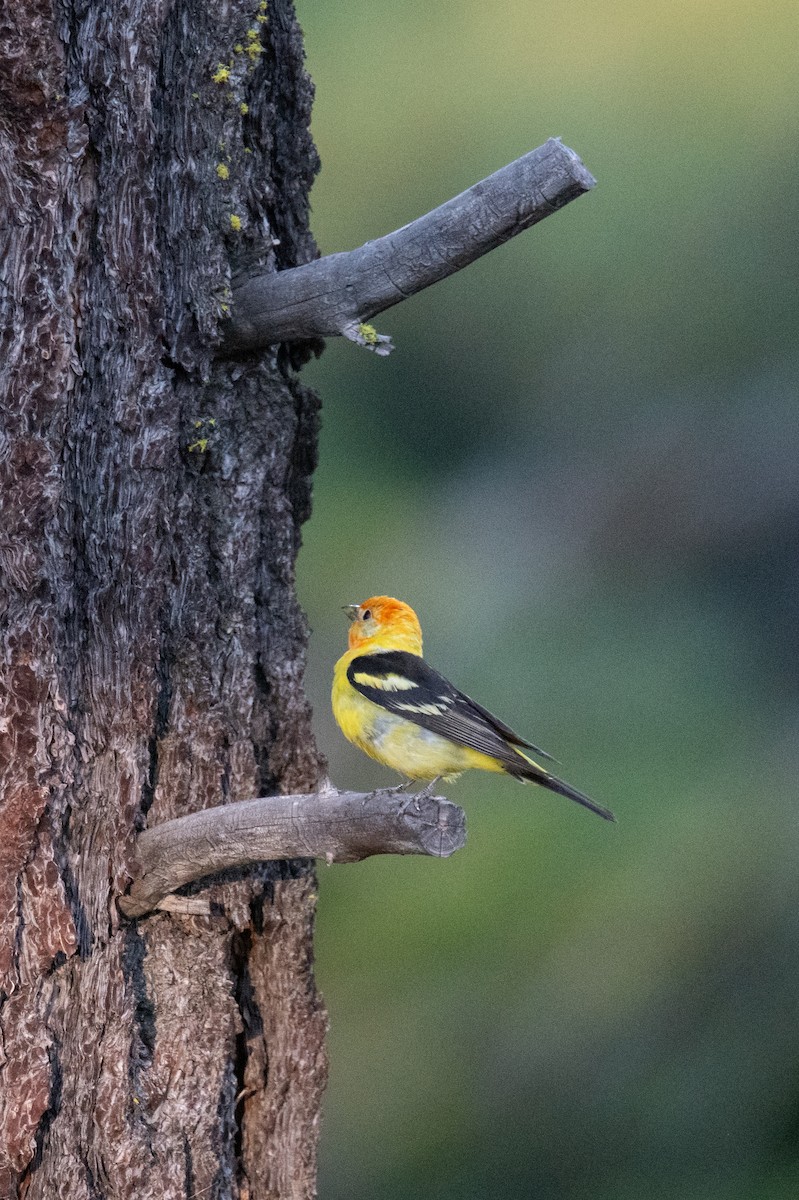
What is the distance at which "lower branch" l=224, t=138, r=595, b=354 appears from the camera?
181 cm

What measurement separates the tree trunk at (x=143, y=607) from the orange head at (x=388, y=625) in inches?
27.7

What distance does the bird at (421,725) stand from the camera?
261 cm

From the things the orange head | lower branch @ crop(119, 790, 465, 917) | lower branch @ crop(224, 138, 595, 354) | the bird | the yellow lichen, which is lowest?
lower branch @ crop(119, 790, 465, 917)

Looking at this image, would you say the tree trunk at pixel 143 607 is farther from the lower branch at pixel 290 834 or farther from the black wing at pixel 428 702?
the black wing at pixel 428 702

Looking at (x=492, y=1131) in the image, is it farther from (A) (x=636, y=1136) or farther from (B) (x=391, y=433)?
(B) (x=391, y=433)

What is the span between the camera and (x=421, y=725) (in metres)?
2.69

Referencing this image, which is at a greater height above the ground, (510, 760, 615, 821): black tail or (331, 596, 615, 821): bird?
(331, 596, 615, 821): bird

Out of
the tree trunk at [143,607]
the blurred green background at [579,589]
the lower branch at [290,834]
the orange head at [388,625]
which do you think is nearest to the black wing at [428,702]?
the orange head at [388,625]

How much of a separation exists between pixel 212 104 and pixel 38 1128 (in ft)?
6.05

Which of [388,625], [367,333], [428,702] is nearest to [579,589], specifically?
[388,625]

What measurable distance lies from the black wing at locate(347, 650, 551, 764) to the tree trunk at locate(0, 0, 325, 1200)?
36 cm

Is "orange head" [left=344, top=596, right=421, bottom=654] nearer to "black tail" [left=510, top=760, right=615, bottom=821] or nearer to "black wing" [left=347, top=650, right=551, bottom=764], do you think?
"black wing" [left=347, top=650, right=551, bottom=764]

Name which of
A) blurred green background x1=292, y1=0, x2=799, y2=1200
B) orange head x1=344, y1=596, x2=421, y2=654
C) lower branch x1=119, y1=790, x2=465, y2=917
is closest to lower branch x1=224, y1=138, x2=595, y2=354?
lower branch x1=119, y1=790, x2=465, y2=917

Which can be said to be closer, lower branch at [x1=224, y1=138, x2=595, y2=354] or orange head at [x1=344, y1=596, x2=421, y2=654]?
lower branch at [x1=224, y1=138, x2=595, y2=354]
